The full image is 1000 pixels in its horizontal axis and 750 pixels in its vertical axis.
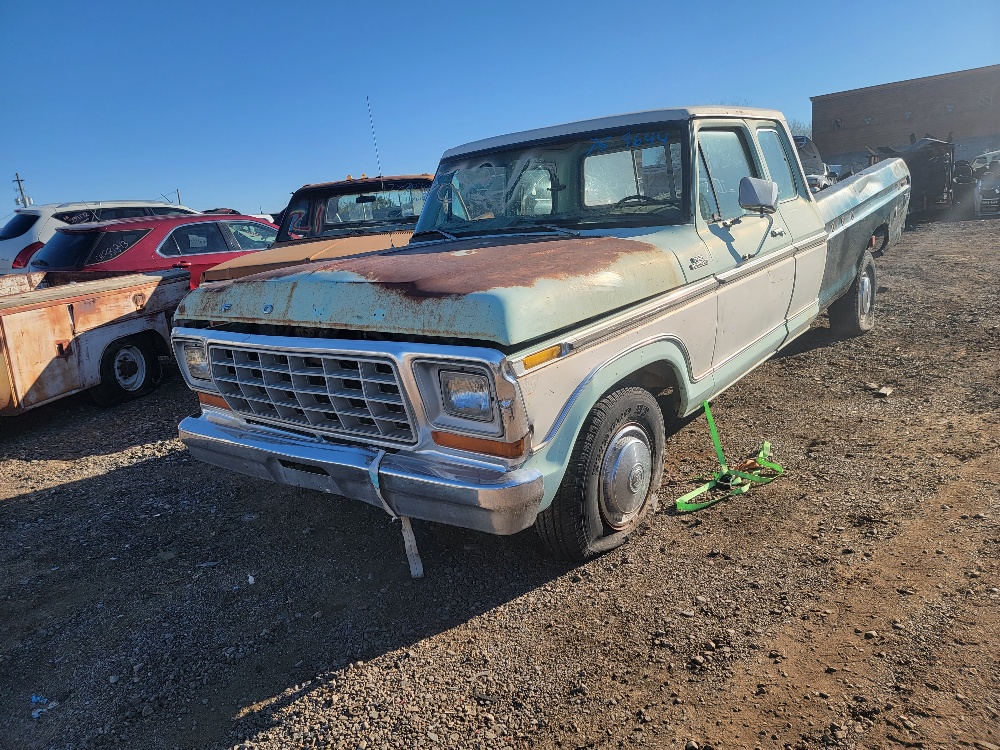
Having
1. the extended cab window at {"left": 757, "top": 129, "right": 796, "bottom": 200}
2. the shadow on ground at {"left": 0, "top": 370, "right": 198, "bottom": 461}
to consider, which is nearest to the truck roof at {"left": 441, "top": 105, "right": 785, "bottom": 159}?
the extended cab window at {"left": 757, "top": 129, "right": 796, "bottom": 200}

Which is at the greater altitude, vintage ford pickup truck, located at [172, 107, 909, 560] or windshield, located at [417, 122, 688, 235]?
windshield, located at [417, 122, 688, 235]

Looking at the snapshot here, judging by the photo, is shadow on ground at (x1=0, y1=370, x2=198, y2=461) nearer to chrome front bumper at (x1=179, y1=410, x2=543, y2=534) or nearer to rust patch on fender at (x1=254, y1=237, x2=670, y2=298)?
chrome front bumper at (x1=179, y1=410, x2=543, y2=534)

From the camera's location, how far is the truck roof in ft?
12.3

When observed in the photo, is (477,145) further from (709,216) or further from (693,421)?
(693,421)

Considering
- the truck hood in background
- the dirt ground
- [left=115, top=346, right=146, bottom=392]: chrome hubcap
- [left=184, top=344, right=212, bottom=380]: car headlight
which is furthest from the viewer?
[left=115, top=346, right=146, bottom=392]: chrome hubcap

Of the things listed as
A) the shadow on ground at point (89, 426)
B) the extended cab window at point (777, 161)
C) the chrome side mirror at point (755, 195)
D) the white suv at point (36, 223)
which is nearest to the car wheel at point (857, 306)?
the extended cab window at point (777, 161)

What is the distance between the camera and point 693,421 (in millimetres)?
4777

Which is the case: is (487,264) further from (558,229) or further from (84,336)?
(84,336)

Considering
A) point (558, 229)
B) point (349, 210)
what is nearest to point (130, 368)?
point (349, 210)

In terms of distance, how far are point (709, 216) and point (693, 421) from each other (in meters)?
1.62

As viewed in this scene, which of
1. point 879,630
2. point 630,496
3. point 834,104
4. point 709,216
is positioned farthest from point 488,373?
point 834,104

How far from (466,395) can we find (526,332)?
0.32 m

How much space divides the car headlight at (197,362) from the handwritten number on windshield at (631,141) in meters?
2.37

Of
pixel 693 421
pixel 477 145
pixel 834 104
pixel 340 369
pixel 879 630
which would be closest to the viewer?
pixel 879 630
